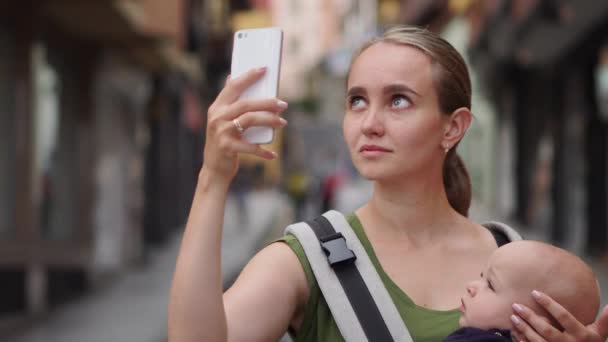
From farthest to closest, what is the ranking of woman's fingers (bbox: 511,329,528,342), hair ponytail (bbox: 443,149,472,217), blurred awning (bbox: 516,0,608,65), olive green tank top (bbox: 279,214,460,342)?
blurred awning (bbox: 516,0,608,65)
hair ponytail (bbox: 443,149,472,217)
olive green tank top (bbox: 279,214,460,342)
woman's fingers (bbox: 511,329,528,342)

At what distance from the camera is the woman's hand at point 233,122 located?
201 centimetres

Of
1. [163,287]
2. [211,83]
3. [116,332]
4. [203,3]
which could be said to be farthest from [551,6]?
[211,83]

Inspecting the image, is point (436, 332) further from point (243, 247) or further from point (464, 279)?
point (243, 247)

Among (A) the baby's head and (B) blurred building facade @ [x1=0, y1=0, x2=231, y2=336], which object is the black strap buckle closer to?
(A) the baby's head

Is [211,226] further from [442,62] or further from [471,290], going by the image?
[442,62]

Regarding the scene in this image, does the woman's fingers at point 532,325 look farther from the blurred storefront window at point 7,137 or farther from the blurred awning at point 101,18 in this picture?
the blurred awning at point 101,18

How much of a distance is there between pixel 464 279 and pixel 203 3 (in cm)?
2842

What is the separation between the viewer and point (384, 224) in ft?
8.15

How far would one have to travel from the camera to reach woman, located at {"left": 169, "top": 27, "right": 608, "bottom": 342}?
2.06 metres

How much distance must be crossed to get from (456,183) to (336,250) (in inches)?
25.8

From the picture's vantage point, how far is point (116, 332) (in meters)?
9.73

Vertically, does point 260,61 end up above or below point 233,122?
above

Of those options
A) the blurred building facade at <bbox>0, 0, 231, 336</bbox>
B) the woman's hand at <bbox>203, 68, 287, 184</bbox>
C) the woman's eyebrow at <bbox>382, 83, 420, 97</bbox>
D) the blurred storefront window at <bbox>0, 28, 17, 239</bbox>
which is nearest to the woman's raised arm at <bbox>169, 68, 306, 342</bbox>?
the woman's hand at <bbox>203, 68, 287, 184</bbox>

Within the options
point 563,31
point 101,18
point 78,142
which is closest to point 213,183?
point 101,18
